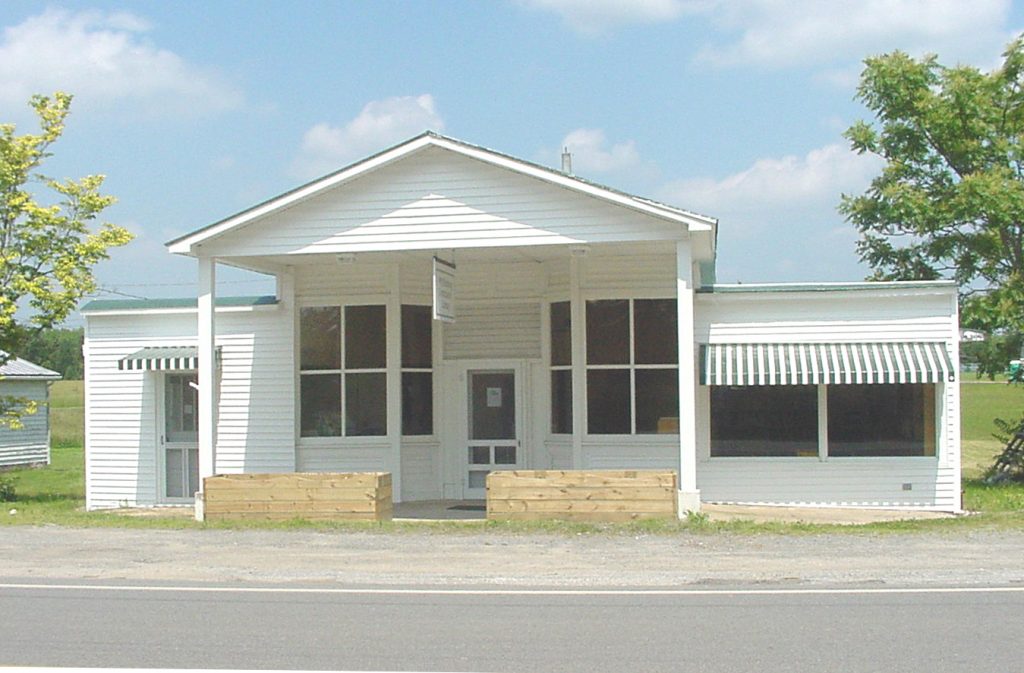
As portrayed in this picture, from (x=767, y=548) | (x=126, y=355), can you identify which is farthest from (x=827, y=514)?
(x=126, y=355)

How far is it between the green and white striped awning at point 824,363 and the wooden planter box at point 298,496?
5.13 metres

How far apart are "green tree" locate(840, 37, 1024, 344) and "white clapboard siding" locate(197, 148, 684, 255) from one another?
33.9 feet

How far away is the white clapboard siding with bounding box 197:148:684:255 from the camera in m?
16.3

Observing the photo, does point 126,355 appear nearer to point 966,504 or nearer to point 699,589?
point 699,589

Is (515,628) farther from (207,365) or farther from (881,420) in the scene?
(881,420)

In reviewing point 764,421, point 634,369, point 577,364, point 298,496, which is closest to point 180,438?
point 298,496

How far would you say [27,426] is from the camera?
38.8 m

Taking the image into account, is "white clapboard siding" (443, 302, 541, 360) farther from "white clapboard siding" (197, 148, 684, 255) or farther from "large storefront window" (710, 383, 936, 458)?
"white clapboard siding" (197, 148, 684, 255)

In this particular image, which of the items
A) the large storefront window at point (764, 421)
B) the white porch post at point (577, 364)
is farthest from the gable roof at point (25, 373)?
the large storefront window at point (764, 421)

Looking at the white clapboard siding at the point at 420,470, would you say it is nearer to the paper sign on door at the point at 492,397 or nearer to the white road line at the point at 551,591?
the paper sign on door at the point at 492,397

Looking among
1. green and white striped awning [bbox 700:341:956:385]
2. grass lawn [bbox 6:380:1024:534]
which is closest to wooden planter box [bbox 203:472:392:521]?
grass lawn [bbox 6:380:1024:534]

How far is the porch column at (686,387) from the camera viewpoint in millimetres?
15961

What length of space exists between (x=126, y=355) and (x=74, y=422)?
3677 cm

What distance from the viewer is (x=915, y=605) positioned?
9539 millimetres
